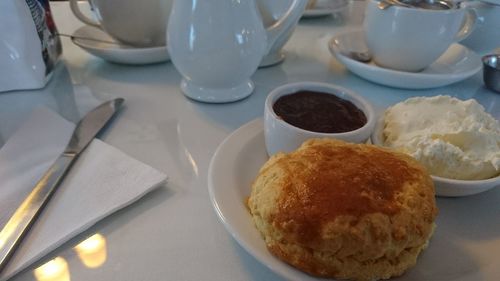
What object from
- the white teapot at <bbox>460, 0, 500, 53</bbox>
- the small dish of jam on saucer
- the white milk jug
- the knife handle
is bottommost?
the white teapot at <bbox>460, 0, 500, 53</bbox>

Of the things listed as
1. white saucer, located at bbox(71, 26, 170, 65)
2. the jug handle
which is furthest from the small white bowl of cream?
white saucer, located at bbox(71, 26, 170, 65)

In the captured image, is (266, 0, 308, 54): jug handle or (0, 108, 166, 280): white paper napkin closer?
(0, 108, 166, 280): white paper napkin

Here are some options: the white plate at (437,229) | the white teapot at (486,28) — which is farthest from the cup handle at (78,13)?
the white teapot at (486,28)

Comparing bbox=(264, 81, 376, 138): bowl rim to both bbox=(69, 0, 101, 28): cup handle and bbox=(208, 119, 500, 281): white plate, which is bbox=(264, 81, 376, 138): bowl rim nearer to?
bbox=(208, 119, 500, 281): white plate

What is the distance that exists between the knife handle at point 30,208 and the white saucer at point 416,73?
743 millimetres

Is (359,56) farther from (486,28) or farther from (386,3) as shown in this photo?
(486,28)

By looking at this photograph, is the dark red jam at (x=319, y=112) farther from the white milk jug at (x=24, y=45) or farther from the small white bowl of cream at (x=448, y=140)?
the white milk jug at (x=24, y=45)

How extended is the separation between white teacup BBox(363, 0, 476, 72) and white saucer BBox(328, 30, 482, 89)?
0.04 metres

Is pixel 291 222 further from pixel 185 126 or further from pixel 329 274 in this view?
pixel 185 126

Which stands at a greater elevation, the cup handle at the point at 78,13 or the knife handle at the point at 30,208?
the cup handle at the point at 78,13

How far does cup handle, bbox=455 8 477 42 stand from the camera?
3.42ft

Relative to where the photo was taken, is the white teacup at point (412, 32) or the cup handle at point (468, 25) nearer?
the white teacup at point (412, 32)

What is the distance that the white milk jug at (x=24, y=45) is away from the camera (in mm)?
891

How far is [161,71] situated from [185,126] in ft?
1.05
